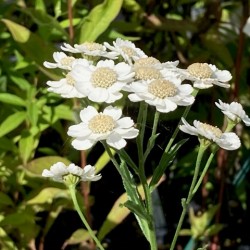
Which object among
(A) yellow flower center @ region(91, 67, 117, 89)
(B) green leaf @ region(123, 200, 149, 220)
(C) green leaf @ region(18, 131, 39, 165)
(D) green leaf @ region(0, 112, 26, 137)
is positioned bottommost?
(C) green leaf @ region(18, 131, 39, 165)

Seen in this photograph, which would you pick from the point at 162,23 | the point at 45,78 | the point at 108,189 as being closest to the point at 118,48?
the point at 45,78

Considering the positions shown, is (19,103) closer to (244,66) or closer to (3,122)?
(3,122)

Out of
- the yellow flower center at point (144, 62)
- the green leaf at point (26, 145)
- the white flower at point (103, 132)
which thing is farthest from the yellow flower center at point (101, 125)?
the green leaf at point (26, 145)

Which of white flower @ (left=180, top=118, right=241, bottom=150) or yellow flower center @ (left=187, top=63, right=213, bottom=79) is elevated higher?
yellow flower center @ (left=187, top=63, right=213, bottom=79)

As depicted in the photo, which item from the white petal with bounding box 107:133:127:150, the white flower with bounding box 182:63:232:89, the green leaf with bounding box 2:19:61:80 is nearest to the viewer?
the white petal with bounding box 107:133:127:150

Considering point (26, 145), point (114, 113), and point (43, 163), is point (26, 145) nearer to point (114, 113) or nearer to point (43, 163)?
point (43, 163)

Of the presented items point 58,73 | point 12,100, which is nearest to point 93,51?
point 58,73

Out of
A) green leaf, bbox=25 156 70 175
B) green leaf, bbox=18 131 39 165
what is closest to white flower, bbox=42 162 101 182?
green leaf, bbox=25 156 70 175

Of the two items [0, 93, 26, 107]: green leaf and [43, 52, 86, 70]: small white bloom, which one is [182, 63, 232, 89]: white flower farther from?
[0, 93, 26, 107]: green leaf
